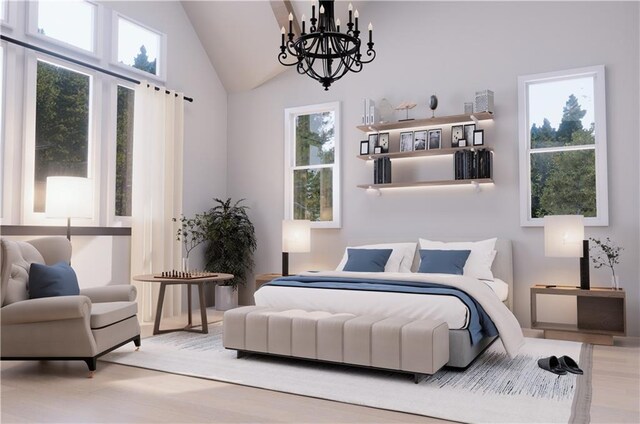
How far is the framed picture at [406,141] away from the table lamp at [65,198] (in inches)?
132

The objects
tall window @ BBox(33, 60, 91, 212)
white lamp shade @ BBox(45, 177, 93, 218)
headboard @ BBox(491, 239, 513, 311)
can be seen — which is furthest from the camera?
headboard @ BBox(491, 239, 513, 311)

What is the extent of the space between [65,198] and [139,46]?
2323 mm

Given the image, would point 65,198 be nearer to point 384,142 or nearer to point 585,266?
point 384,142

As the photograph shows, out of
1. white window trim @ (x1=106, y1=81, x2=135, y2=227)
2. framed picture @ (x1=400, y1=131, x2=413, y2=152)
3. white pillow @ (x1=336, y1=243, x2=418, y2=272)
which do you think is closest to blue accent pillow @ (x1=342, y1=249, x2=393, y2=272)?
white pillow @ (x1=336, y1=243, x2=418, y2=272)

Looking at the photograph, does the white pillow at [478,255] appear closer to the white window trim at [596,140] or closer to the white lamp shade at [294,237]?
the white window trim at [596,140]

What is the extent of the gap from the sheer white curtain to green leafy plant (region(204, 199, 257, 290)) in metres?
0.51

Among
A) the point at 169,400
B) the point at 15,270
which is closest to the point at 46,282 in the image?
the point at 15,270

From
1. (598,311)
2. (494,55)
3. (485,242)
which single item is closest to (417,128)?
(494,55)

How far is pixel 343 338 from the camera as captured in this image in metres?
3.54

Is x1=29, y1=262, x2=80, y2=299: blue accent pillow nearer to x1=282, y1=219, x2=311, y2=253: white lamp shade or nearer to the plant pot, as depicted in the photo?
x1=282, y1=219, x2=311, y2=253: white lamp shade

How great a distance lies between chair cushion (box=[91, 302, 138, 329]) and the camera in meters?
3.59

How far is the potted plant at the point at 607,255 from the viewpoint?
4.91 m

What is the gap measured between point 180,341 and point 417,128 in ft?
11.3

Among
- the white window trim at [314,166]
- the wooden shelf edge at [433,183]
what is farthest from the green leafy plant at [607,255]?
the white window trim at [314,166]
